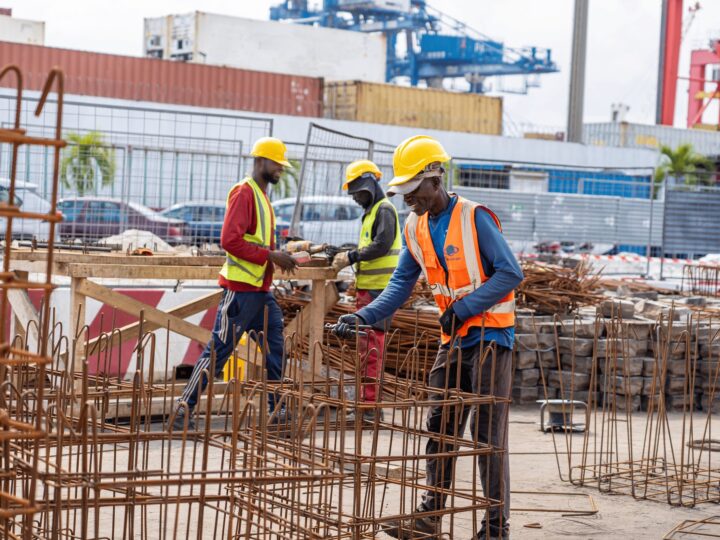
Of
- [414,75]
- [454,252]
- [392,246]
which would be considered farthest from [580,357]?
[414,75]

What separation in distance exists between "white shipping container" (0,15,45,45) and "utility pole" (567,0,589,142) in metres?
32.3

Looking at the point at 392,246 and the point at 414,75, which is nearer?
the point at 392,246

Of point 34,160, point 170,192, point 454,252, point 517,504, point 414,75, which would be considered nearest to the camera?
point 454,252

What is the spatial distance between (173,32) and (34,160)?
158ft

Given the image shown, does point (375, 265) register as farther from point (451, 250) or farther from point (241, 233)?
point (451, 250)

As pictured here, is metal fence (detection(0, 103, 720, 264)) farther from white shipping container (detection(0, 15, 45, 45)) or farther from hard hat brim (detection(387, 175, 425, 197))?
white shipping container (detection(0, 15, 45, 45))

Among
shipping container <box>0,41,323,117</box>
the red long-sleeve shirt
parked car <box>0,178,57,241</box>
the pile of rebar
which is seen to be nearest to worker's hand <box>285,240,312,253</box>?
the red long-sleeve shirt

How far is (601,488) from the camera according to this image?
23.3 ft

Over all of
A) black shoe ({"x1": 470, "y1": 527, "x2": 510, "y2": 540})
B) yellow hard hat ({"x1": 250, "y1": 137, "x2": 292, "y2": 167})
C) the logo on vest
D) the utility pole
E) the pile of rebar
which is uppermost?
the utility pole

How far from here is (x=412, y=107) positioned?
5128 cm

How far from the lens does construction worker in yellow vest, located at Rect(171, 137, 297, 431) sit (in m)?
7.96

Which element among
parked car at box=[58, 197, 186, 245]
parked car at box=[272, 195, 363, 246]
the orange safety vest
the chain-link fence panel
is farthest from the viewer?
parked car at box=[272, 195, 363, 246]

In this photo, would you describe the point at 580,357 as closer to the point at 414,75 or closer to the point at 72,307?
the point at 72,307

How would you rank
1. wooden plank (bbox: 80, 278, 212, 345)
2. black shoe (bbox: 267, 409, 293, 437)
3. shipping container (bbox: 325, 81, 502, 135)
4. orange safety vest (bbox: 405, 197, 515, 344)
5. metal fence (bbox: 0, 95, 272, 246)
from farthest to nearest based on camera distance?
1. shipping container (bbox: 325, 81, 502, 135)
2. metal fence (bbox: 0, 95, 272, 246)
3. wooden plank (bbox: 80, 278, 212, 345)
4. orange safety vest (bbox: 405, 197, 515, 344)
5. black shoe (bbox: 267, 409, 293, 437)
